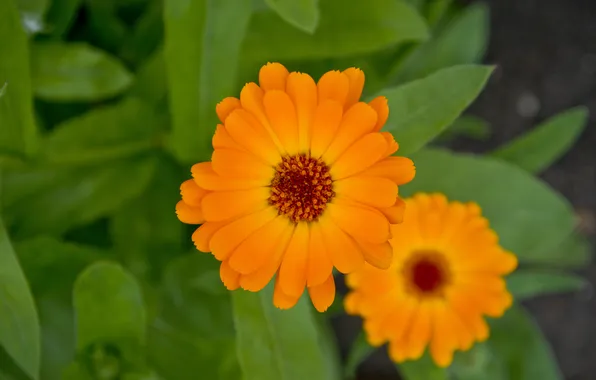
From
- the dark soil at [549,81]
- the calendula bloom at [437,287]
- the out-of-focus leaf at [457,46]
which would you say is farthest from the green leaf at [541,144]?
the dark soil at [549,81]

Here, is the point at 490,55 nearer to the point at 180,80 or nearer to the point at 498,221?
the point at 498,221

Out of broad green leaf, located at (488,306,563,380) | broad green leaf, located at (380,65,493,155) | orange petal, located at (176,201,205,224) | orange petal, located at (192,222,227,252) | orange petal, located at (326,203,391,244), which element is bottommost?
broad green leaf, located at (488,306,563,380)

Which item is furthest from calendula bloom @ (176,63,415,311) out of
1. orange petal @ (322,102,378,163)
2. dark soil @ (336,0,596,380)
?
dark soil @ (336,0,596,380)

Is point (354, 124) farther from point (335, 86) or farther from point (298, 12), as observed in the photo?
point (298, 12)

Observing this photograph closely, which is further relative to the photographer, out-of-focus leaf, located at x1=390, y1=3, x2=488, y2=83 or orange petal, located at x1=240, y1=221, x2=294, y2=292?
out-of-focus leaf, located at x1=390, y1=3, x2=488, y2=83

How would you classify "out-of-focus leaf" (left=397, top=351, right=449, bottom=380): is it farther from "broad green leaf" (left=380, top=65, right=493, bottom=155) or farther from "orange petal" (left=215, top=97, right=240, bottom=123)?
"orange petal" (left=215, top=97, right=240, bottom=123)

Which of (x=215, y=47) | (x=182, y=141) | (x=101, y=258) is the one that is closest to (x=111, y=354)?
(x=101, y=258)

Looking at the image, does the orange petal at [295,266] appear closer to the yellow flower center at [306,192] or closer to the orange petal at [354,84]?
the yellow flower center at [306,192]

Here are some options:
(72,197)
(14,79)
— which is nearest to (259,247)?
(14,79)
